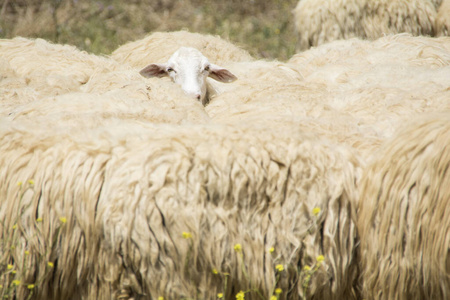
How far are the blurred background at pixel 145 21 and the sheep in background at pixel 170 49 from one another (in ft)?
6.34

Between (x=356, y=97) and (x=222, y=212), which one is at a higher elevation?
(x=356, y=97)

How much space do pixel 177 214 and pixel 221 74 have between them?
1.96 m

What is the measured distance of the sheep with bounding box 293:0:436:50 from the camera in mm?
5094

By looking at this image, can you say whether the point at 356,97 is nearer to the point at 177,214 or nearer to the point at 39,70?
the point at 177,214

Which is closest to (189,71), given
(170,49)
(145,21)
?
(170,49)

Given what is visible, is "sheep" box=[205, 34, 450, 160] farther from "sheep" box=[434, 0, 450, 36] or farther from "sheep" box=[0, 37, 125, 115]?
"sheep" box=[434, 0, 450, 36]

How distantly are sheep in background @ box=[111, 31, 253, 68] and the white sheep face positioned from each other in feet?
1.38

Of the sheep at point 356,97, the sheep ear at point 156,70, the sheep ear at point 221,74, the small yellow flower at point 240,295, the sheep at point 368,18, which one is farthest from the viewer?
the sheep at point 368,18

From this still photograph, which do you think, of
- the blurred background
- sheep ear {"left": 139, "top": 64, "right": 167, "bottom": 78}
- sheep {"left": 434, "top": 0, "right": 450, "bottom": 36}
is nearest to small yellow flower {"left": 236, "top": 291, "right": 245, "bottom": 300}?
sheep ear {"left": 139, "top": 64, "right": 167, "bottom": 78}

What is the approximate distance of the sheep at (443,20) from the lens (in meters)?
5.12

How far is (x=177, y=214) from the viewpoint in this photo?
75.3 inches

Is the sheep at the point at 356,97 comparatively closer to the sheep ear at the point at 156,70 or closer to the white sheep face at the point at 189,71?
the white sheep face at the point at 189,71

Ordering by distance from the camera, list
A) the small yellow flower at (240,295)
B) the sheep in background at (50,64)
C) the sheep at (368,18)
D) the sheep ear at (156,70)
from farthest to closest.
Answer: the sheep at (368,18), the sheep ear at (156,70), the sheep in background at (50,64), the small yellow flower at (240,295)

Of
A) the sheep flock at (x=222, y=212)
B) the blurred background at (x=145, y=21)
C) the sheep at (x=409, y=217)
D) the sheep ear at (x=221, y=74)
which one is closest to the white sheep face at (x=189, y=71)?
the sheep ear at (x=221, y=74)
